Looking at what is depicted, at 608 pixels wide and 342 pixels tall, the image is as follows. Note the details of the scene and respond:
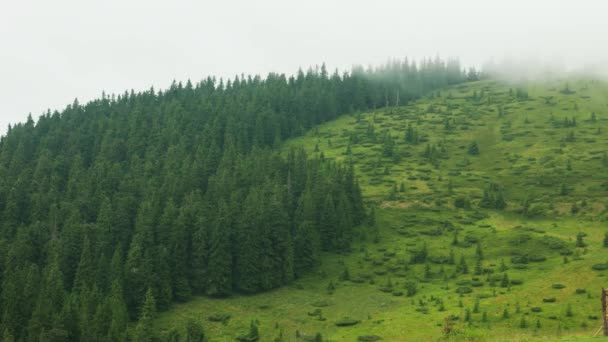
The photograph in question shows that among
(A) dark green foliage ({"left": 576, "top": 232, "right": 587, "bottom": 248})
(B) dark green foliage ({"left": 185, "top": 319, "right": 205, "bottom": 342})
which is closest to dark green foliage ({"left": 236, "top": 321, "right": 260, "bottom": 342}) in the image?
(B) dark green foliage ({"left": 185, "top": 319, "right": 205, "bottom": 342})

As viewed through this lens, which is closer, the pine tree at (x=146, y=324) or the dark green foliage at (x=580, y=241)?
the pine tree at (x=146, y=324)

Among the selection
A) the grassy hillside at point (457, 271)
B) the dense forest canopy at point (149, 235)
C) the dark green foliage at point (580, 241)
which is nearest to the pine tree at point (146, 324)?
the dense forest canopy at point (149, 235)

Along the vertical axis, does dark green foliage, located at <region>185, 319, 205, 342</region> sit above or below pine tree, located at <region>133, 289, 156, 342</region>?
below

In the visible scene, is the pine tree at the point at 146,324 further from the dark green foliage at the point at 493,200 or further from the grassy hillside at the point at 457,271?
the dark green foliage at the point at 493,200

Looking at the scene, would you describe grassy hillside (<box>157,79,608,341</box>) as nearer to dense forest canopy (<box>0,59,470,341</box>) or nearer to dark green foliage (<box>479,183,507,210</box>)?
dark green foliage (<box>479,183,507,210</box>)

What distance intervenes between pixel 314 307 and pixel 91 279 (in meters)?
42.0

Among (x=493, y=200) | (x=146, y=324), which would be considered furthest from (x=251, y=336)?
(x=493, y=200)

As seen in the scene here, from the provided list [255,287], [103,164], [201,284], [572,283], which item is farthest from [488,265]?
[103,164]

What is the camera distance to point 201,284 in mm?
127625

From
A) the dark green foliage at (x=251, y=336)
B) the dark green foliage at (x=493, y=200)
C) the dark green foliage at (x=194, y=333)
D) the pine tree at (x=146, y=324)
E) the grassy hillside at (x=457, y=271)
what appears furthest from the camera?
the dark green foliage at (x=493, y=200)

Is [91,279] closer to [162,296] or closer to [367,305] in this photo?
[162,296]

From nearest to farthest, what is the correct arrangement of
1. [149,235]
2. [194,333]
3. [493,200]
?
[194,333] → [149,235] → [493,200]

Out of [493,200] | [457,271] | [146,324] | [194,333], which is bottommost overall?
[194,333]

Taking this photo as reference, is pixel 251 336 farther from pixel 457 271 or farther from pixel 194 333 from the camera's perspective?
pixel 457 271
